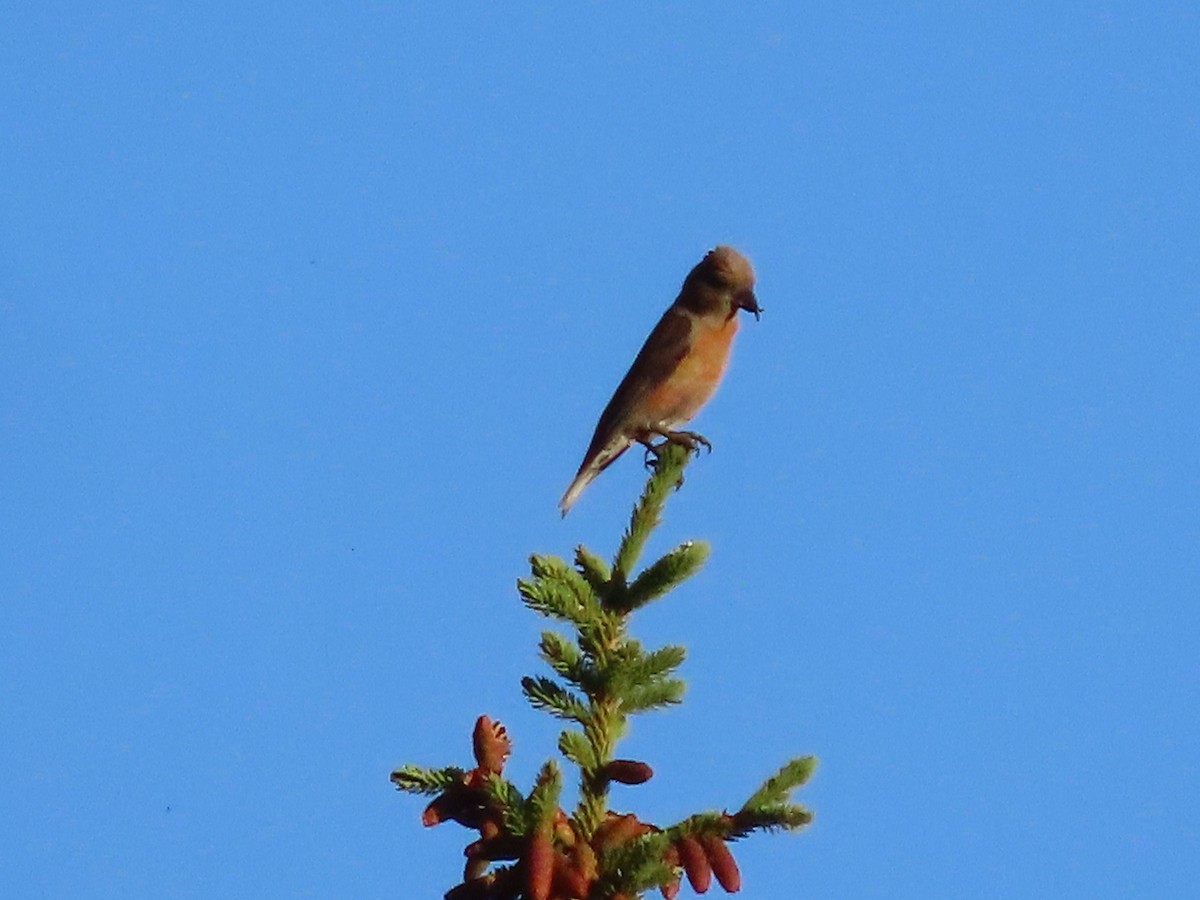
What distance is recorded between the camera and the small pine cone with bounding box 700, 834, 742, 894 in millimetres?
3111

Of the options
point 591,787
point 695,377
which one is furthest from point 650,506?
point 695,377

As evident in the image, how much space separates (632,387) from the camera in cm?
834

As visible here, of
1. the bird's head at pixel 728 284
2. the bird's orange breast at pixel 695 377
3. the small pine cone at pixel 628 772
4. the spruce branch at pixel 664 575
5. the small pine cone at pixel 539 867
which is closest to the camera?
the small pine cone at pixel 539 867

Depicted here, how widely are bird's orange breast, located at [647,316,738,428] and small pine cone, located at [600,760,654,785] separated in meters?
4.99

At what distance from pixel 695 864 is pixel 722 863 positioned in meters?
0.05

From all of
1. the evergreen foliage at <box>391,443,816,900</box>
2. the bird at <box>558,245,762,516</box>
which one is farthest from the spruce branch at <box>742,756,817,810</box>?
the bird at <box>558,245,762,516</box>

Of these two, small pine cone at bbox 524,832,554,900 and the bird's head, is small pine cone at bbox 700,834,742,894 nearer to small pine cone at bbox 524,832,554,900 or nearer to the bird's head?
small pine cone at bbox 524,832,554,900

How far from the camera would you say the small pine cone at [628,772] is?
3197 mm

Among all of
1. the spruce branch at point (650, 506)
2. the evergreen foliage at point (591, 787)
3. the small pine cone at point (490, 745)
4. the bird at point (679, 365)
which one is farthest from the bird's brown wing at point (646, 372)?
the small pine cone at point (490, 745)

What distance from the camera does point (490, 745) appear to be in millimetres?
3320

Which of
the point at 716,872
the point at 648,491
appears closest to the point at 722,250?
the point at 648,491

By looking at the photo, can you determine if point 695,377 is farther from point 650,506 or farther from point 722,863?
point 722,863

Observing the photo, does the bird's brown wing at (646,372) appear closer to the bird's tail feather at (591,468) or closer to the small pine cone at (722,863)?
Result: the bird's tail feather at (591,468)

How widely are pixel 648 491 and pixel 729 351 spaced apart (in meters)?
4.29
